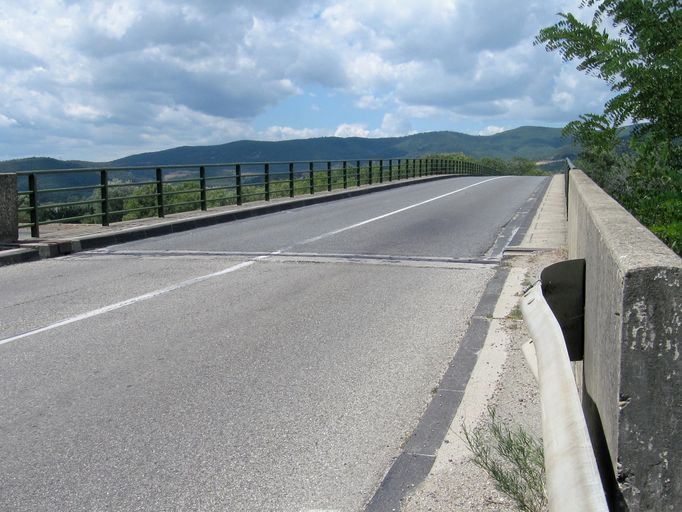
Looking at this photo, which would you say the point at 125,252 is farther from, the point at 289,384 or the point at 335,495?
the point at 335,495

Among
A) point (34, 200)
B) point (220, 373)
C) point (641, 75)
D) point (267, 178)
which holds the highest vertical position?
point (641, 75)

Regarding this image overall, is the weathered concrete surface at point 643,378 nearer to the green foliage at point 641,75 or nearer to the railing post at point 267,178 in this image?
the green foliage at point 641,75

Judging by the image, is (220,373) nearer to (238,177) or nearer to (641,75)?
(641,75)

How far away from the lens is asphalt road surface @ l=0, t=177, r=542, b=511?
3.83 m

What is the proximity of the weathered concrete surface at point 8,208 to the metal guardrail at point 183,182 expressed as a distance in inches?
7.9

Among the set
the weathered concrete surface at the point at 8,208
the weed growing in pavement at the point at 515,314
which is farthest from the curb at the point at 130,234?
the weed growing in pavement at the point at 515,314

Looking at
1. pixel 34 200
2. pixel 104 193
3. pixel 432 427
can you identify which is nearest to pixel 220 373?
pixel 432 427

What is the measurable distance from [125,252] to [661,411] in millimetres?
11750

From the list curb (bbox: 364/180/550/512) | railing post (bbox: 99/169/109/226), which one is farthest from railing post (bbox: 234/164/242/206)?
curb (bbox: 364/180/550/512)

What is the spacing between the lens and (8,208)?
12.9 metres

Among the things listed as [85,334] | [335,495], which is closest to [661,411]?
[335,495]

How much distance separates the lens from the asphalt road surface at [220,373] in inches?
151

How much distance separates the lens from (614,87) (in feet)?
14.6

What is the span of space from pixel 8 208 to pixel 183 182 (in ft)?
39.5
